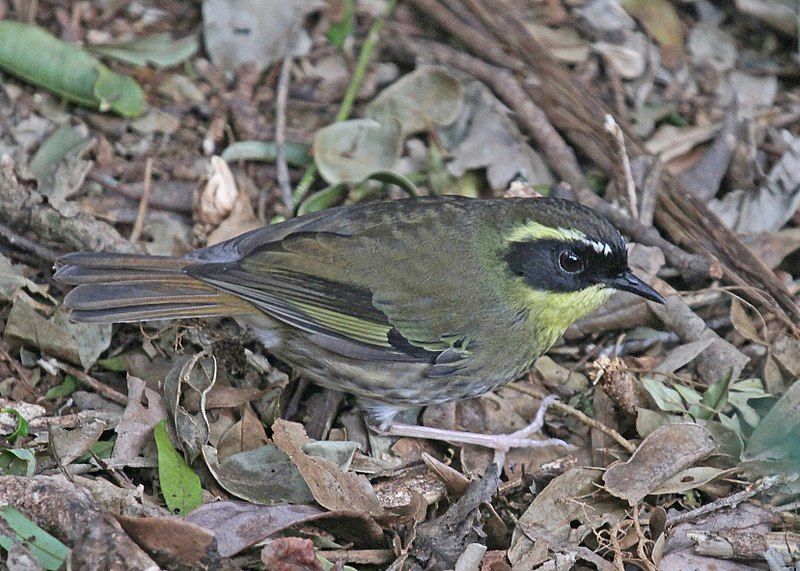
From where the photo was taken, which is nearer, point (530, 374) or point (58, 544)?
point (58, 544)

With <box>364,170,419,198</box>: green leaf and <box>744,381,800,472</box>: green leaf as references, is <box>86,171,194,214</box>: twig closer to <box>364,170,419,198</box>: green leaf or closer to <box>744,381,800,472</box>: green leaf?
<box>364,170,419,198</box>: green leaf

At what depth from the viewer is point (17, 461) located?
4.36 metres

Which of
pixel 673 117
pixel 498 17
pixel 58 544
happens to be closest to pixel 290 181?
pixel 498 17

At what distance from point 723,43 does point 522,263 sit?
3.02 meters

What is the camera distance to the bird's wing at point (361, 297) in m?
4.86

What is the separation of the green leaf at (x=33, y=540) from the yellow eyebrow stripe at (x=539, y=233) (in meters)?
2.42

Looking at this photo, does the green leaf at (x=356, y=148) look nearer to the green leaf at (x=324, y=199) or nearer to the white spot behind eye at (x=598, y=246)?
the green leaf at (x=324, y=199)

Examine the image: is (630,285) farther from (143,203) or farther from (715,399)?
Result: (143,203)

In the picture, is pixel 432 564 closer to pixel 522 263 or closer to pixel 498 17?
pixel 522 263

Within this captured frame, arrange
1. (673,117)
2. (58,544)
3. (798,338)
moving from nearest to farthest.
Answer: (58,544), (798,338), (673,117)

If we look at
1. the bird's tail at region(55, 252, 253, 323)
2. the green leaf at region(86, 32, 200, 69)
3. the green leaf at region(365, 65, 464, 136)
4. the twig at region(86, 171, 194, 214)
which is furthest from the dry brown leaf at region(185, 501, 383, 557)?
the green leaf at region(86, 32, 200, 69)

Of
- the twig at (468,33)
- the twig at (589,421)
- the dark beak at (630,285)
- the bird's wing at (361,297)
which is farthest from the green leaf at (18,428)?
the twig at (468,33)

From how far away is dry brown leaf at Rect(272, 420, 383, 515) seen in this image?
4.35 meters

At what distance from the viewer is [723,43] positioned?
7.02 m
